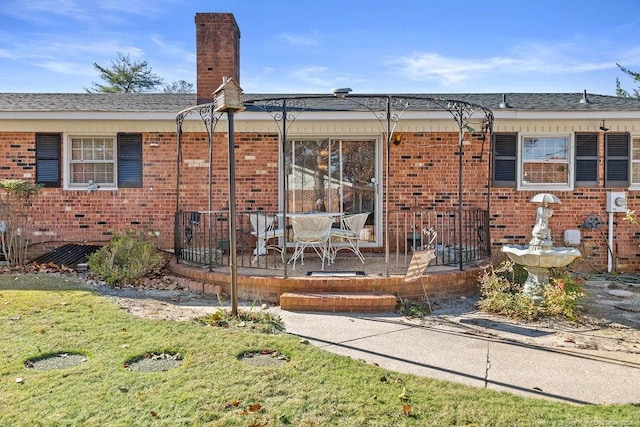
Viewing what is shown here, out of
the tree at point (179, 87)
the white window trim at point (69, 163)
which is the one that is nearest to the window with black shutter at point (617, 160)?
the white window trim at point (69, 163)

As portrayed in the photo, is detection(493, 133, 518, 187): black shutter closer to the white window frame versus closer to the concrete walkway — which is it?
the white window frame

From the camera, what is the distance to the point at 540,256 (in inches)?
237

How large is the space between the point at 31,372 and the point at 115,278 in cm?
354

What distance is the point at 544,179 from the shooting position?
9383 millimetres

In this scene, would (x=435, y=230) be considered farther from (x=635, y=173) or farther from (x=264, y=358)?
(x=264, y=358)

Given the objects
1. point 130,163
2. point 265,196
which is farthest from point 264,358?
point 130,163

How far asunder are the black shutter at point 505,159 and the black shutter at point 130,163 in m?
7.13

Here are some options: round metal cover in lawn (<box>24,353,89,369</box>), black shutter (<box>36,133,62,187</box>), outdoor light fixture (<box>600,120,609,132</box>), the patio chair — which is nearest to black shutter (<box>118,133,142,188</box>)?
black shutter (<box>36,133,62,187</box>)

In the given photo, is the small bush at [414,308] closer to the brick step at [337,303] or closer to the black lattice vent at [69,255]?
the brick step at [337,303]

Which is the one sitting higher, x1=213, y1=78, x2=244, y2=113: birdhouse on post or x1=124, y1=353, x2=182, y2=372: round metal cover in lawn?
x1=213, y1=78, x2=244, y2=113: birdhouse on post

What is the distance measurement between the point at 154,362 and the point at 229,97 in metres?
2.88

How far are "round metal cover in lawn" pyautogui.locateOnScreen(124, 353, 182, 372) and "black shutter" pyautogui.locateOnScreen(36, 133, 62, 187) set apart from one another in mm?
6638

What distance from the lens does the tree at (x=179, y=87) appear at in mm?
35125

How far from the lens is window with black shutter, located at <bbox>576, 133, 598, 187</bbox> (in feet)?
30.5
